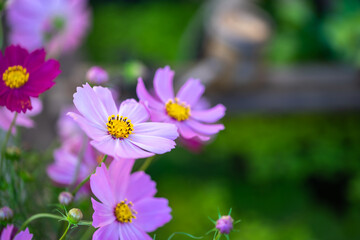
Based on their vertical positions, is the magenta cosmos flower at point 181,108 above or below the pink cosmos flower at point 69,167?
above

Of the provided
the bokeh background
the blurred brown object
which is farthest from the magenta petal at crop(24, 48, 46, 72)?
the blurred brown object

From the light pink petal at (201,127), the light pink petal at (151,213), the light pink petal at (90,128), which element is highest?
the light pink petal at (201,127)

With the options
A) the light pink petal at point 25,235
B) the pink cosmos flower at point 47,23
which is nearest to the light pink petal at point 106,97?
the light pink petal at point 25,235

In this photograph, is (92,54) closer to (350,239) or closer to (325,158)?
(325,158)

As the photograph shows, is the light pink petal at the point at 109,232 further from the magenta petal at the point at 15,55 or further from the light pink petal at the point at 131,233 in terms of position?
the magenta petal at the point at 15,55

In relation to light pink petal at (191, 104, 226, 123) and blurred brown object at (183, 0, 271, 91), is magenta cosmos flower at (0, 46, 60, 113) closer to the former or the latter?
light pink petal at (191, 104, 226, 123)

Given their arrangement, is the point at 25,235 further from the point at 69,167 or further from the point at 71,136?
the point at 71,136

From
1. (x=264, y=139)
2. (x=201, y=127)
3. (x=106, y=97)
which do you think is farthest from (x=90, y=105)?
(x=264, y=139)
